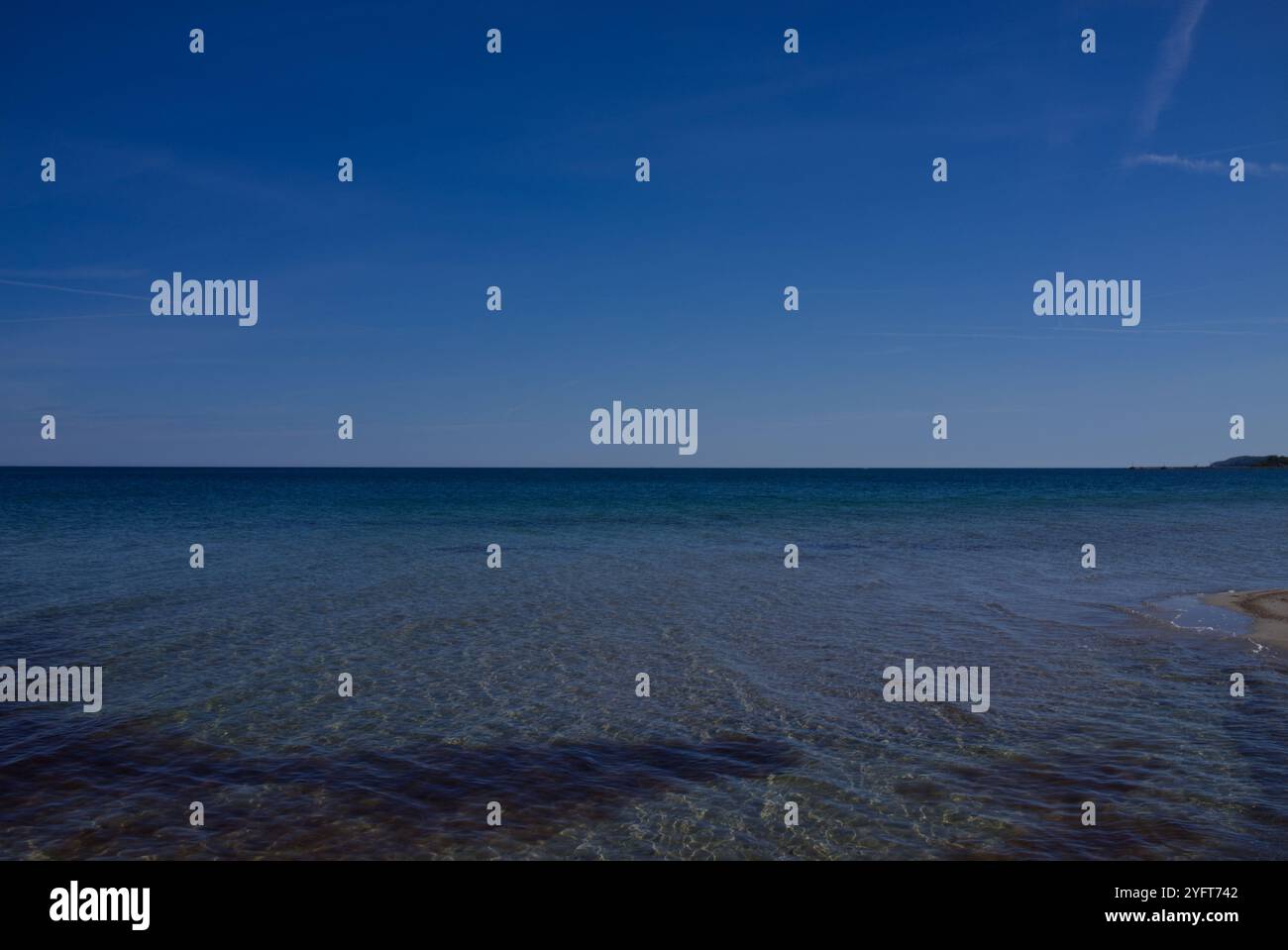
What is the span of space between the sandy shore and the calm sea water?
71 cm

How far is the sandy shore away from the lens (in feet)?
58.2

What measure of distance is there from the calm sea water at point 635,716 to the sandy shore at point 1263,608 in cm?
71

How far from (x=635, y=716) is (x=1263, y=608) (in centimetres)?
1832

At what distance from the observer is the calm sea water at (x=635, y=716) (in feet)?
28.3

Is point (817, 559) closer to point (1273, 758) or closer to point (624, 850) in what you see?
point (1273, 758)

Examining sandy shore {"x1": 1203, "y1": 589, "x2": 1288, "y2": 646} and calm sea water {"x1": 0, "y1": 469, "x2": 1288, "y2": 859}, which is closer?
calm sea water {"x1": 0, "y1": 469, "x2": 1288, "y2": 859}

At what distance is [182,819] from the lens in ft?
29.2

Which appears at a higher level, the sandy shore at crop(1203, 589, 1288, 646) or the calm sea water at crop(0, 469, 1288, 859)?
the sandy shore at crop(1203, 589, 1288, 646)

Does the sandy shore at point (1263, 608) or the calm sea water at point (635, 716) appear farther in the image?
the sandy shore at point (1263, 608)

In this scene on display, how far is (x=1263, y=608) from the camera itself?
2067cm

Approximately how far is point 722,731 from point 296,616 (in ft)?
44.8

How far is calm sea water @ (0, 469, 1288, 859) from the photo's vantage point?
28.3ft
